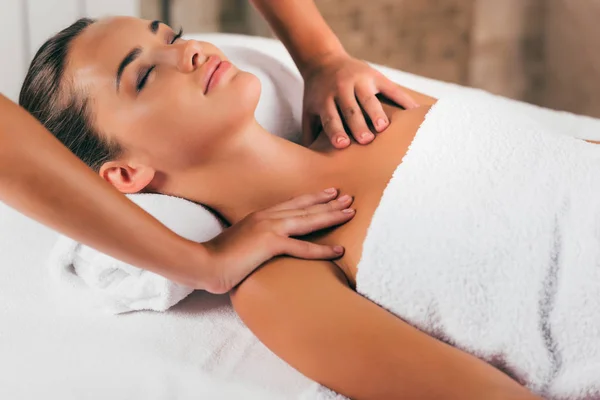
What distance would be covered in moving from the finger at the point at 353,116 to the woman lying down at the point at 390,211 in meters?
0.02

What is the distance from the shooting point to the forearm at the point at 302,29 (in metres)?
1.28

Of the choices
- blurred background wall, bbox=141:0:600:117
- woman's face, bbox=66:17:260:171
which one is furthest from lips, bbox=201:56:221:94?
blurred background wall, bbox=141:0:600:117

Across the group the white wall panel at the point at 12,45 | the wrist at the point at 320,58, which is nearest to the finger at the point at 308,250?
the wrist at the point at 320,58

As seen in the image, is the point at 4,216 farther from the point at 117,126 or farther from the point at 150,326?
the point at 150,326

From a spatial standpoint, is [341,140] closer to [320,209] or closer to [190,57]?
[320,209]

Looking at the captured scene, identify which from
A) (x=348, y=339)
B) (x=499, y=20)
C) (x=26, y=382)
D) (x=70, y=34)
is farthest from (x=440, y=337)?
(x=499, y=20)

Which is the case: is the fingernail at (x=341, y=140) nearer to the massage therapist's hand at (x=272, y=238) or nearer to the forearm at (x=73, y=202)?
the massage therapist's hand at (x=272, y=238)

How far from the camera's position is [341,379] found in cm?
78

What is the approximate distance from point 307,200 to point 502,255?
0.95 feet

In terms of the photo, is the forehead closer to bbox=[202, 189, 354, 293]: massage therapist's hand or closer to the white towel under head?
the white towel under head

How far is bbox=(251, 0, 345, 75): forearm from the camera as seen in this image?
50.4 inches

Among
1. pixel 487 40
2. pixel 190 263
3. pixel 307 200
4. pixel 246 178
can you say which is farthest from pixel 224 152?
pixel 487 40

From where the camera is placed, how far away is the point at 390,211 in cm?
90

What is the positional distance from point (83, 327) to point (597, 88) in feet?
6.34
